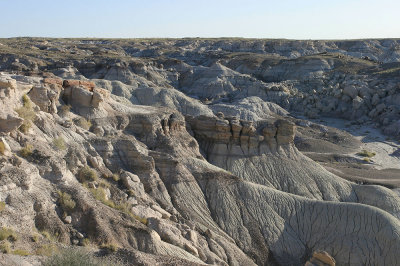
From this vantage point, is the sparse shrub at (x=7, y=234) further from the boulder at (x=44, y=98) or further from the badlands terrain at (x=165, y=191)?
the boulder at (x=44, y=98)

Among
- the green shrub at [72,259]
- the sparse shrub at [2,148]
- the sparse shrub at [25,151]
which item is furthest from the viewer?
the sparse shrub at [25,151]

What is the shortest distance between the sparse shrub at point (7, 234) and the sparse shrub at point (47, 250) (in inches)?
30.8

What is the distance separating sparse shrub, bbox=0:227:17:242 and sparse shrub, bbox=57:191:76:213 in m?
2.88

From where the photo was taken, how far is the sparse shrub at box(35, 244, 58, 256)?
13401 mm

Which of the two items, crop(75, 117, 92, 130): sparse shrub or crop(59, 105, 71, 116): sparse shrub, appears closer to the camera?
crop(59, 105, 71, 116): sparse shrub

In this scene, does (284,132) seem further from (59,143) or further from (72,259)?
(72,259)

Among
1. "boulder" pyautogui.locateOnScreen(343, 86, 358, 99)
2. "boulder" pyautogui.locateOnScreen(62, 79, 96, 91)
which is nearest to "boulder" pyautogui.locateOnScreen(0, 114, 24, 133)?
"boulder" pyautogui.locateOnScreen(62, 79, 96, 91)

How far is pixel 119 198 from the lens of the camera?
20484 millimetres

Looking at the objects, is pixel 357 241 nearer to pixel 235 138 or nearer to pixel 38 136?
pixel 235 138

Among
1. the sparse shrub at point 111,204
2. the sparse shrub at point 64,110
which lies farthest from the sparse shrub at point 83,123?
the sparse shrub at point 111,204

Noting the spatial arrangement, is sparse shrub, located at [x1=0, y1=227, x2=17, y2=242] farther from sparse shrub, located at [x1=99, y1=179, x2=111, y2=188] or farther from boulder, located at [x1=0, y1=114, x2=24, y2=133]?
sparse shrub, located at [x1=99, y1=179, x2=111, y2=188]

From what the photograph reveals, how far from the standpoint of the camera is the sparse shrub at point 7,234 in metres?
13.5

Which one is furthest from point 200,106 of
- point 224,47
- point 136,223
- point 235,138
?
point 224,47

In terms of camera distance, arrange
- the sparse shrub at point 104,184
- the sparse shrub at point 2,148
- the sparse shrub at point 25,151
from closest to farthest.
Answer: the sparse shrub at point 2,148
the sparse shrub at point 25,151
the sparse shrub at point 104,184
